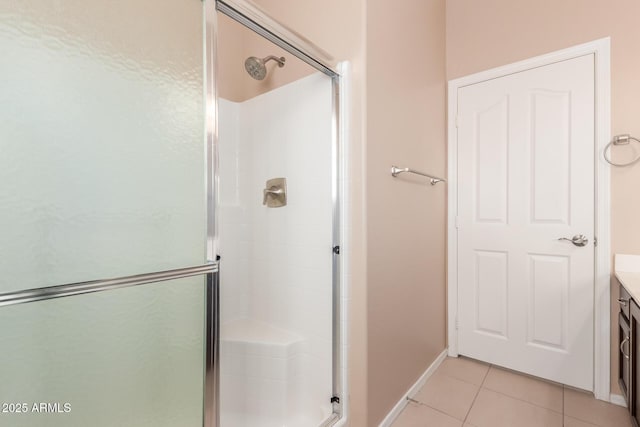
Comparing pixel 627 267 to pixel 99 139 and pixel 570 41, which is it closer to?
pixel 570 41

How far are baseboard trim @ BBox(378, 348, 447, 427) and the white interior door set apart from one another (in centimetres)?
24

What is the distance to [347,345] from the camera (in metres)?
1.54

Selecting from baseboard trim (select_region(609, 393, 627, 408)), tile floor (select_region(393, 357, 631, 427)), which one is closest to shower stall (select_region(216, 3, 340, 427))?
tile floor (select_region(393, 357, 631, 427))

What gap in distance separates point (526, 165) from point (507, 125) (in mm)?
319

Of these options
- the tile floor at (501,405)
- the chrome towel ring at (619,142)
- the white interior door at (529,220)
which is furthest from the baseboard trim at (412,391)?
the chrome towel ring at (619,142)

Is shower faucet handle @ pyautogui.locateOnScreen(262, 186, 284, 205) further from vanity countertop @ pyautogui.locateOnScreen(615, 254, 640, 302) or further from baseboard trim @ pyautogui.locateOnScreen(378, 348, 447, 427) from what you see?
vanity countertop @ pyautogui.locateOnScreen(615, 254, 640, 302)

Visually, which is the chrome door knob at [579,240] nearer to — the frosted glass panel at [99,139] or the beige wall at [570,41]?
the beige wall at [570,41]

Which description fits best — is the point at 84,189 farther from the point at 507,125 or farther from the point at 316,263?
the point at 507,125

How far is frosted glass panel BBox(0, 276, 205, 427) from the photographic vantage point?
675 millimetres

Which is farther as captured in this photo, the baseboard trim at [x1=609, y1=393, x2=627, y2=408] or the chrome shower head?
the chrome shower head

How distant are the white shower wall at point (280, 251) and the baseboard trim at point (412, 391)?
1.18 feet

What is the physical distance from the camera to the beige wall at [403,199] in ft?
5.11

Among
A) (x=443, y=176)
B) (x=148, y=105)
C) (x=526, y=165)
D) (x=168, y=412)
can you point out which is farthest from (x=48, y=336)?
(x=526, y=165)

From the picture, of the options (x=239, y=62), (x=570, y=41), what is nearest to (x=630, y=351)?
(x=570, y=41)
